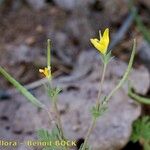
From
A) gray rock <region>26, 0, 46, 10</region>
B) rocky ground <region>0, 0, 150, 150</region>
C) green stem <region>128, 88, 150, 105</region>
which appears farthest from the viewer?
gray rock <region>26, 0, 46, 10</region>

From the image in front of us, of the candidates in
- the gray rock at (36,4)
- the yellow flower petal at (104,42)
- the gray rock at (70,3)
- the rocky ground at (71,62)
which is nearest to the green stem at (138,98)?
the rocky ground at (71,62)

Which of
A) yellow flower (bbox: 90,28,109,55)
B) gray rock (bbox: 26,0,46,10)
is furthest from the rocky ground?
yellow flower (bbox: 90,28,109,55)

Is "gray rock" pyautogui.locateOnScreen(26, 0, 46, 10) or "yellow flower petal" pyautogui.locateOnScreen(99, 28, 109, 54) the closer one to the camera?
"yellow flower petal" pyautogui.locateOnScreen(99, 28, 109, 54)

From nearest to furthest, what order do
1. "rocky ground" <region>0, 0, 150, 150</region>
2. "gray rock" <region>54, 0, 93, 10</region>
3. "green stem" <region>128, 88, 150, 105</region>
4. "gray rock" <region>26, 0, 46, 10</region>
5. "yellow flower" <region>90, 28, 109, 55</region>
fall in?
"yellow flower" <region>90, 28, 109, 55</region>
"green stem" <region>128, 88, 150, 105</region>
"rocky ground" <region>0, 0, 150, 150</region>
"gray rock" <region>54, 0, 93, 10</region>
"gray rock" <region>26, 0, 46, 10</region>

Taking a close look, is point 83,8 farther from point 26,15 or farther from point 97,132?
point 97,132

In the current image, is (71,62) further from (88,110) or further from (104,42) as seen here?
(104,42)

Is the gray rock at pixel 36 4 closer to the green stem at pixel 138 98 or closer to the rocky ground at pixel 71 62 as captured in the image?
the rocky ground at pixel 71 62

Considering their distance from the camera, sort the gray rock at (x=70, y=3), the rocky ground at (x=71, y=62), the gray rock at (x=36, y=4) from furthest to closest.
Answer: the gray rock at (x=36, y=4) < the gray rock at (x=70, y=3) < the rocky ground at (x=71, y=62)

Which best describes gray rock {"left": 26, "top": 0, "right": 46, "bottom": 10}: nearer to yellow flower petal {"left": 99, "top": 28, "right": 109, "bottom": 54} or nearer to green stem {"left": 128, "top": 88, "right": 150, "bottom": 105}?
green stem {"left": 128, "top": 88, "right": 150, "bottom": 105}

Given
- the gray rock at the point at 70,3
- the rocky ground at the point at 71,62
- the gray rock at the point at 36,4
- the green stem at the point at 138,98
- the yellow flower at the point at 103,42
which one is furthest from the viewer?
the gray rock at the point at 36,4

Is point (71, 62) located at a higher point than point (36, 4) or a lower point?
lower

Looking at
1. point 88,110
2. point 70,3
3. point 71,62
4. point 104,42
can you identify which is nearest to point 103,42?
point 104,42
